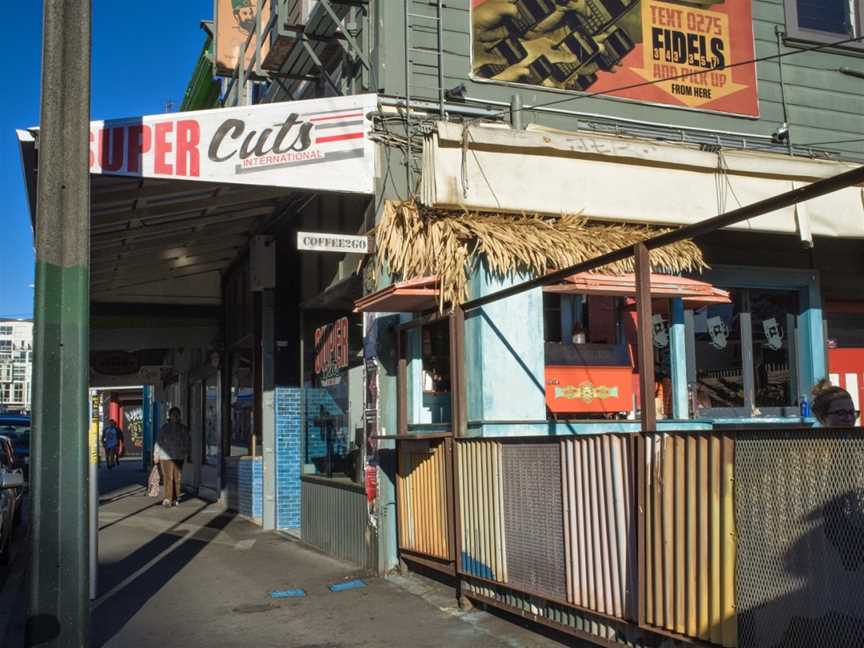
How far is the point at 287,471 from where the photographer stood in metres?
12.5

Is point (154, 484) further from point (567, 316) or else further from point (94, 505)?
point (567, 316)

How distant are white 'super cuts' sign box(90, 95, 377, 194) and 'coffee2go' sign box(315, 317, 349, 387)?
2.11m

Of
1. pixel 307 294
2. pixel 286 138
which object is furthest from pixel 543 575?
pixel 307 294

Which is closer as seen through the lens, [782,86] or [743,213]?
[743,213]

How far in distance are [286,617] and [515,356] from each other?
9.78ft

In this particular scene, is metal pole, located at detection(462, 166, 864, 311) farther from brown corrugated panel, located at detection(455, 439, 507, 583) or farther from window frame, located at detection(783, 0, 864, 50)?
window frame, located at detection(783, 0, 864, 50)

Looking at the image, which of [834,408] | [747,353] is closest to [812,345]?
[747,353]

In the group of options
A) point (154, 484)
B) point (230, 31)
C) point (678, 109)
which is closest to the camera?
point (678, 109)

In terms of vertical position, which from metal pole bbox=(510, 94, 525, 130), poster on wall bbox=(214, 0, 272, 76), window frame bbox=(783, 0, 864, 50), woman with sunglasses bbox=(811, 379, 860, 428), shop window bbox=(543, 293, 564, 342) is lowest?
woman with sunglasses bbox=(811, 379, 860, 428)

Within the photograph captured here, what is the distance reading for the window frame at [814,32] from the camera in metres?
11.3

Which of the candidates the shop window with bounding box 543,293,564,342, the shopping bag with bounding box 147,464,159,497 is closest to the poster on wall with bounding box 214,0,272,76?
the shopping bag with bounding box 147,464,159,497

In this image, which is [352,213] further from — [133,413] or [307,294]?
[133,413]

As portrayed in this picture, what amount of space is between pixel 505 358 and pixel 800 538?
166 inches

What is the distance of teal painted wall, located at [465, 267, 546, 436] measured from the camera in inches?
319
